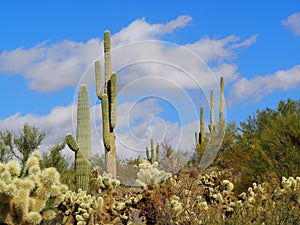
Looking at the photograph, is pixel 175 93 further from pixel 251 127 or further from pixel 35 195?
pixel 251 127

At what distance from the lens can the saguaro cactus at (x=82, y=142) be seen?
1370 centimetres

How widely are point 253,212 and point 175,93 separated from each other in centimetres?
808

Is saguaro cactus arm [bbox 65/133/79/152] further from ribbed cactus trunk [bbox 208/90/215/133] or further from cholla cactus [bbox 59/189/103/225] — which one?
ribbed cactus trunk [bbox 208/90/215/133]


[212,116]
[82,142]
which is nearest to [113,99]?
[82,142]

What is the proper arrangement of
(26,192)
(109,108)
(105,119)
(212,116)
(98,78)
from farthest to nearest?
(212,116) → (98,78) → (109,108) → (105,119) → (26,192)

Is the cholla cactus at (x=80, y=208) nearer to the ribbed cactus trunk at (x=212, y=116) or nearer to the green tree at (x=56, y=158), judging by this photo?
the green tree at (x=56, y=158)

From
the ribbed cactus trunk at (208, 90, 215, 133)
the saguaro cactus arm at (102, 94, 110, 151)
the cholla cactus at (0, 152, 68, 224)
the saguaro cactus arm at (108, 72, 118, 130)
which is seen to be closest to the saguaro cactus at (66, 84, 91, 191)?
the saguaro cactus arm at (102, 94, 110, 151)

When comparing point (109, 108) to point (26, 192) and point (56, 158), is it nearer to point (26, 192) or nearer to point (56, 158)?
point (56, 158)

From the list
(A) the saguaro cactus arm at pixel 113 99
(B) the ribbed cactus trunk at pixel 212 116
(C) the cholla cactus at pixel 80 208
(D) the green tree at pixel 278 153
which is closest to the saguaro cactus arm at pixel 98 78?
(A) the saguaro cactus arm at pixel 113 99

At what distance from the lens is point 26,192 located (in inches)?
319

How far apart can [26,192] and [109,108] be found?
854cm

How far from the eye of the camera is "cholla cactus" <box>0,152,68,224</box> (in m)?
8.09

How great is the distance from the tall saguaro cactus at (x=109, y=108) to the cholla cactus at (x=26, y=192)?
7399mm

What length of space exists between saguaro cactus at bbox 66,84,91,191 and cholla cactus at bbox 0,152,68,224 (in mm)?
5146
